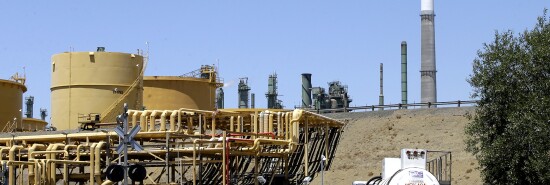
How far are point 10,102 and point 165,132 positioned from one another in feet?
106

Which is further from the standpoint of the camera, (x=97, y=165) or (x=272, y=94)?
(x=272, y=94)

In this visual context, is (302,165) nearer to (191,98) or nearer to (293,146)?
(293,146)

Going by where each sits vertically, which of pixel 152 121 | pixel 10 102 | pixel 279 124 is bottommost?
pixel 279 124

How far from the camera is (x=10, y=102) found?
67.7 meters

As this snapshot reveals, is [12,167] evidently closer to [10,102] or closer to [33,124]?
[10,102]

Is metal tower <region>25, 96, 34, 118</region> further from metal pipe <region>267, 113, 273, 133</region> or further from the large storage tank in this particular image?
metal pipe <region>267, 113, 273, 133</region>

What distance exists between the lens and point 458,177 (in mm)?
46188

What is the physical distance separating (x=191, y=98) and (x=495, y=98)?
107ft

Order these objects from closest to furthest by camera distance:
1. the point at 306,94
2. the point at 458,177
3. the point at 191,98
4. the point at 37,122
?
the point at 458,177 < the point at 191,98 < the point at 306,94 < the point at 37,122

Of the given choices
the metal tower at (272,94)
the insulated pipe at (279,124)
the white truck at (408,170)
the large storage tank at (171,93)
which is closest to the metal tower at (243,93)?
the metal tower at (272,94)

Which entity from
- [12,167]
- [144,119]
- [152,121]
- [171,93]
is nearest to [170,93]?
[171,93]

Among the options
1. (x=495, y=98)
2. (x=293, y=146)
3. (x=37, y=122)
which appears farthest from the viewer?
(x=37, y=122)

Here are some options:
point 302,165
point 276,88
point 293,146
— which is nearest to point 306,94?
point 276,88

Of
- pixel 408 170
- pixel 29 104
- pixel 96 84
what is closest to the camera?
pixel 408 170
